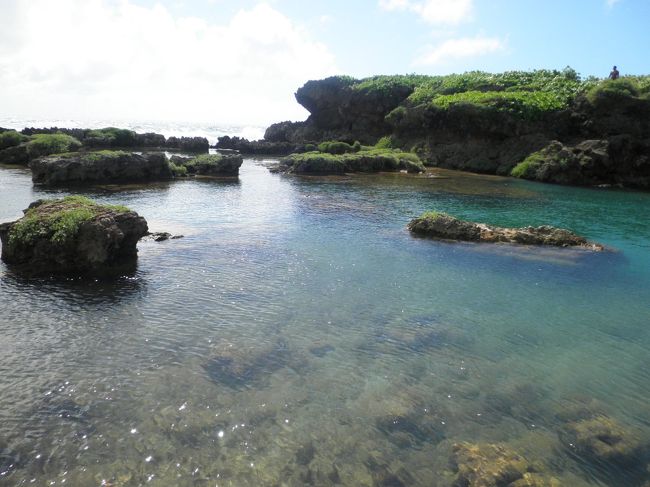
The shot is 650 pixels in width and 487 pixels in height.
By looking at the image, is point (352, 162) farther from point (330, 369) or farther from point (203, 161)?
point (330, 369)

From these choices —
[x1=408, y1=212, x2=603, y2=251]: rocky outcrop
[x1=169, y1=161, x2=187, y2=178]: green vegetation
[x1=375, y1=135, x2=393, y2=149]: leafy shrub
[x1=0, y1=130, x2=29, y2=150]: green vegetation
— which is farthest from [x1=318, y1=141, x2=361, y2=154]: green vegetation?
[x1=408, y1=212, x2=603, y2=251]: rocky outcrop

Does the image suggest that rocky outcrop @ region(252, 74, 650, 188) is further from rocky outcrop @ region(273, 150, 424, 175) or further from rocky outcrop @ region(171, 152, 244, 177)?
rocky outcrop @ region(171, 152, 244, 177)

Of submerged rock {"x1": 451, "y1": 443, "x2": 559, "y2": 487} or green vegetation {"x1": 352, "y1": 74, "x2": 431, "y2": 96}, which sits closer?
submerged rock {"x1": 451, "y1": 443, "x2": 559, "y2": 487}

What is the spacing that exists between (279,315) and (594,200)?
121ft

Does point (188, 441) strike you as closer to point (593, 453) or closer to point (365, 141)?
point (593, 453)

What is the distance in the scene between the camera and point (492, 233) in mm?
25703

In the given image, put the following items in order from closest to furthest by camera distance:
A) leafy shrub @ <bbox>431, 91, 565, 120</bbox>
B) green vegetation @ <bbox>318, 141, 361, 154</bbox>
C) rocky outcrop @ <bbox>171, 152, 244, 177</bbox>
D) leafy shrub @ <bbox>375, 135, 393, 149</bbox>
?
rocky outcrop @ <bbox>171, 152, 244, 177</bbox> < leafy shrub @ <bbox>431, 91, 565, 120</bbox> < green vegetation @ <bbox>318, 141, 361, 154</bbox> < leafy shrub @ <bbox>375, 135, 393, 149</bbox>

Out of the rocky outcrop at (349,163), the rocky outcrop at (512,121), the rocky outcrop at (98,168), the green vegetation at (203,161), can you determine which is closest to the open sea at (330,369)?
the rocky outcrop at (98,168)

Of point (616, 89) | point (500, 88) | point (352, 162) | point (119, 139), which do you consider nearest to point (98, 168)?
point (352, 162)

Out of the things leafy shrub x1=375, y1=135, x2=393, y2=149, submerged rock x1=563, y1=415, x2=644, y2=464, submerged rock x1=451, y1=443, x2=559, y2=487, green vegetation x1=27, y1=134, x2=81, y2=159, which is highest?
leafy shrub x1=375, y1=135, x2=393, y2=149

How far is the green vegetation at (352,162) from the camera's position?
57.2 m

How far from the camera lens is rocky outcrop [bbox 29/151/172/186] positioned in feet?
132

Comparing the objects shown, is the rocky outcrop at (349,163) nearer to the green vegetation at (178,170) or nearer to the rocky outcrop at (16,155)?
the green vegetation at (178,170)

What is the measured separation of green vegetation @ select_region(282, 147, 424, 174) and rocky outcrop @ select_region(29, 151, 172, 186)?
639 inches
